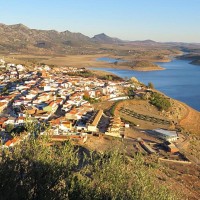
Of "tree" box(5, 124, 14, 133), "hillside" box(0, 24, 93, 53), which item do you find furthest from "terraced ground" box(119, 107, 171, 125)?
"hillside" box(0, 24, 93, 53)

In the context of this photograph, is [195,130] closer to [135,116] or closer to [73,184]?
[135,116]

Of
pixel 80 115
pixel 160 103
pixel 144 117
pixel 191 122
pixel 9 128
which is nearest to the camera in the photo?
pixel 9 128

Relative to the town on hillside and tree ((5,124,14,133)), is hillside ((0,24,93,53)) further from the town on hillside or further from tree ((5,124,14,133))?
tree ((5,124,14,133))

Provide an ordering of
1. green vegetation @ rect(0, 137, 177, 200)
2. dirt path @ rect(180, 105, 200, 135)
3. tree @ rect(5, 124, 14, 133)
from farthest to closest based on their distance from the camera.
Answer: dirt path @ rect(180, 105, 200, 135), tree @ rect(5, 124, 14, 133), green vegetation @ rect(0, 137, 177, 200)

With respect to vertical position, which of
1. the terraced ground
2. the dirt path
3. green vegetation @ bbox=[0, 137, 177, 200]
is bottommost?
the dirt path

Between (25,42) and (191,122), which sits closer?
(191,122)

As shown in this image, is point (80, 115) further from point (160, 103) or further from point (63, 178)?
point (63, 178)

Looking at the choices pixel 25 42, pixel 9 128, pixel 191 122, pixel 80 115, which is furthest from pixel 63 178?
pixel 25 42
